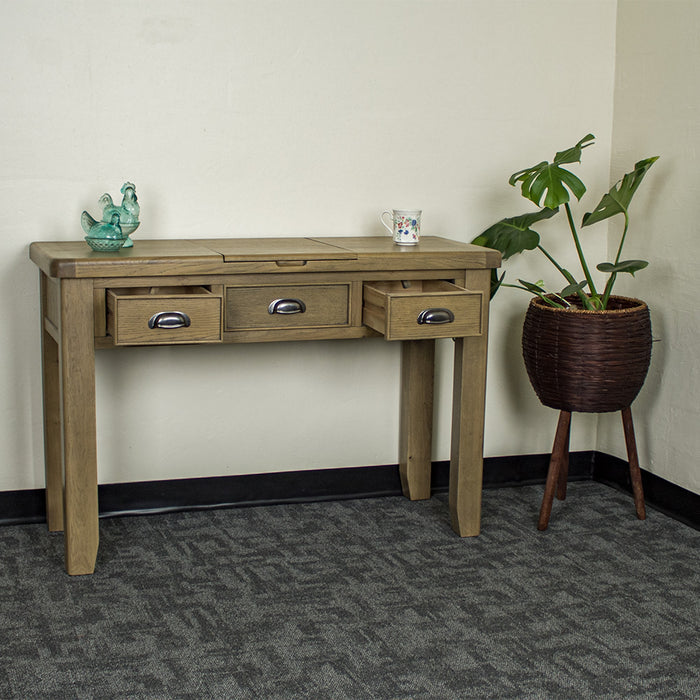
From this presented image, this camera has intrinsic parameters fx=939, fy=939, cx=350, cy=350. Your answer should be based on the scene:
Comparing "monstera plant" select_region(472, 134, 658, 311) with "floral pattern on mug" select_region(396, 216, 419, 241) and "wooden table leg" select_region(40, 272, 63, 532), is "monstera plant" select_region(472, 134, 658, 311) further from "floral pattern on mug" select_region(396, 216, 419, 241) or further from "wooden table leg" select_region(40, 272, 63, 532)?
"wooden table leg" select_region(40, 272, 63, 532)

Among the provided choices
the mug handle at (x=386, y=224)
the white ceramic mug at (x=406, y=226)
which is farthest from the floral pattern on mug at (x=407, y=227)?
→ the mug handle at (x=386, y=224)

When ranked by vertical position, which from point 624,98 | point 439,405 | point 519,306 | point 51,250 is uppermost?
point 624,98

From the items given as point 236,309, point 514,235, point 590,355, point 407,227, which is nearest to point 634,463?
point 590,355

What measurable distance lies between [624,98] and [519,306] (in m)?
0.75

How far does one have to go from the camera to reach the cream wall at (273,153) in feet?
8.64

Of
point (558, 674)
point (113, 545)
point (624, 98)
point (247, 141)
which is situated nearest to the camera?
point (558, 674)

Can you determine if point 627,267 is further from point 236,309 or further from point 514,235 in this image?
point 236,309

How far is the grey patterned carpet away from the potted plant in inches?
13.4

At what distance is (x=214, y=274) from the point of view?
7.74ft

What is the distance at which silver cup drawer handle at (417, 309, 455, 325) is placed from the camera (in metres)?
2.42

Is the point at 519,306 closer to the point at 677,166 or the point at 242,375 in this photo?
the point at 677,166

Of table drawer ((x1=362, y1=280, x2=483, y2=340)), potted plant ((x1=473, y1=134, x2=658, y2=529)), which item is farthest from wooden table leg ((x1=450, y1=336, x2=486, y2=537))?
potted plant ((x1=473, y1=134, x2=658, y2=529))

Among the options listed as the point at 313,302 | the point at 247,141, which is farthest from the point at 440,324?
the point at 247,141

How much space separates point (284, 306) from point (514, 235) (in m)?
0.76
